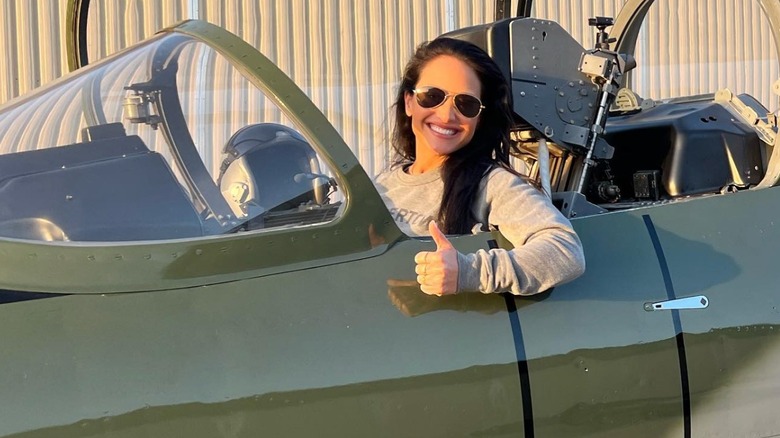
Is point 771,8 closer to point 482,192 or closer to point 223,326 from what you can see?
point 482,192

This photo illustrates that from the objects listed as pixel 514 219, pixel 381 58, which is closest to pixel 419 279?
pixel 514 219

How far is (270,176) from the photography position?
176 cm

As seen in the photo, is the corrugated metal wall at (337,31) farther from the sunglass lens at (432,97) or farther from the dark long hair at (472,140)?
the sunglass lens at (432,97)

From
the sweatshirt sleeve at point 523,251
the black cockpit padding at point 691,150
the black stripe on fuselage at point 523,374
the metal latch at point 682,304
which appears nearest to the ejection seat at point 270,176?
the sweatshirt sleeve at point 523,251

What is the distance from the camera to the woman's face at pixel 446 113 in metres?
1.94

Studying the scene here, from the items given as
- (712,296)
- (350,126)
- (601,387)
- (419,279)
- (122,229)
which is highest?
(350,126)

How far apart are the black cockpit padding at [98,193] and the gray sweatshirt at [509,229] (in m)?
0.55

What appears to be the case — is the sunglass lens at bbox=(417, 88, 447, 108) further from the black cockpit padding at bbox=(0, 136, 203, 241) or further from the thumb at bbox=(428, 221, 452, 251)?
the black cockpit padding at bbox=(0, 136, 203, 241)

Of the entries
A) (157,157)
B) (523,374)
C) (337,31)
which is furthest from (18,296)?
(337,31)

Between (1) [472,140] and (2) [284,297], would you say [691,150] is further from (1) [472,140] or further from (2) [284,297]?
(2) [284,297]

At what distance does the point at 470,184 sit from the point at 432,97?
237 millimetres

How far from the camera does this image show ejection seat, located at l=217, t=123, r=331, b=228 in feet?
5.50

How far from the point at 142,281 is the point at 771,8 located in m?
1.77

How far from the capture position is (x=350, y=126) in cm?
220
